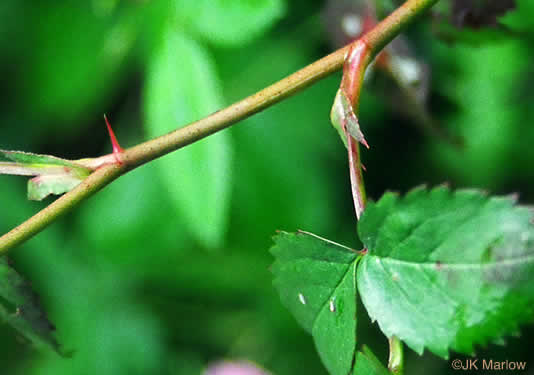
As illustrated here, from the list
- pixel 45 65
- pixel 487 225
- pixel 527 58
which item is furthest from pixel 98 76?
pixel 487 225

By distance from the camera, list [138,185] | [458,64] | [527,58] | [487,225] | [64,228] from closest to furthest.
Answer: [487,225] < [458,64] < [527,58] < [138,185] < [64,228]

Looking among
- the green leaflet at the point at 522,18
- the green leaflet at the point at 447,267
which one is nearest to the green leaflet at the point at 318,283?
the green leaflet at the point at 447,267

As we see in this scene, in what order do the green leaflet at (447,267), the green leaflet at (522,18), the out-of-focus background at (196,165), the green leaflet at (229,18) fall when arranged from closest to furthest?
1. the green leaflet at (447,267)
2. the green leaflet at (522,18)
3. the green leaflet at (229,18)
4. the out-of-focus background at (196,165)

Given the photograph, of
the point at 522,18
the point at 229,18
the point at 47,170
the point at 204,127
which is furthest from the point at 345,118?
the point at 229,18

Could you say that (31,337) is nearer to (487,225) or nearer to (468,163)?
(487,225)

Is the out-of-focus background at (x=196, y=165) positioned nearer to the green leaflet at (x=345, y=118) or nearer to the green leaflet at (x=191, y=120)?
the green leaflet at (x=191, y=120)

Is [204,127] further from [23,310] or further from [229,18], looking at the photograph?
[229,18]
